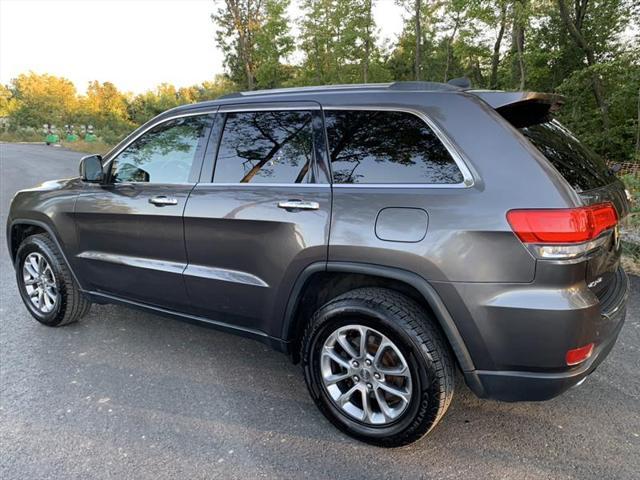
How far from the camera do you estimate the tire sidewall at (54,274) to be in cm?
369

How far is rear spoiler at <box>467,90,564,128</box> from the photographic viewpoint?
2203 millimetres

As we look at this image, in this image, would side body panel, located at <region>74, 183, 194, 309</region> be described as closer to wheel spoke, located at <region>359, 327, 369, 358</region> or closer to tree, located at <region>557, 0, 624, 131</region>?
wheel spoke, located at <region>359, 327, 369, 358</region>

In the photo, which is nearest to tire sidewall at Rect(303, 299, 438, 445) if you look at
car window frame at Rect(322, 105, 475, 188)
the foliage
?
car window frame at Rect(322, 105, 475, 188)

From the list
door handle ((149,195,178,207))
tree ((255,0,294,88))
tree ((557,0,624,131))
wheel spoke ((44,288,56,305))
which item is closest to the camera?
door handle ((149,195,178,207))

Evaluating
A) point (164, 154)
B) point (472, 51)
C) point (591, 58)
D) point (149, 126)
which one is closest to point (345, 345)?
point (164, 154)

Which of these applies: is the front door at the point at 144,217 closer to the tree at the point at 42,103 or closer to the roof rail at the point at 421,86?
the roof rail at the point at 421,86

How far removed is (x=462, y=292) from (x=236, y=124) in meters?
1.73

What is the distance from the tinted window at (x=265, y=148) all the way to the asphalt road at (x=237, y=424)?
4.42ft

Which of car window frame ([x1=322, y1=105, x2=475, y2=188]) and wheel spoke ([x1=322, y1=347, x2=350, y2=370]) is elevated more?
car window frame ([x1=322, y1=105, x2=475, y2=188])

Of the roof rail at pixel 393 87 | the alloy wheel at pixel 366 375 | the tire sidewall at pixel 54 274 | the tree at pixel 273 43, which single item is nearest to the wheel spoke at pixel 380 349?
the alloy wheel at pixel 366 375

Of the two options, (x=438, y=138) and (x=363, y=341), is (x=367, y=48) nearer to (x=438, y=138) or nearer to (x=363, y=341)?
(x=438, y=138)

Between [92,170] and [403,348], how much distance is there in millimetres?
2598

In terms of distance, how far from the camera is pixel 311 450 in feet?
7.77

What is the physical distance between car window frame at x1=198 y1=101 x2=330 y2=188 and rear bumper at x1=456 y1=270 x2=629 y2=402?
124 cm
